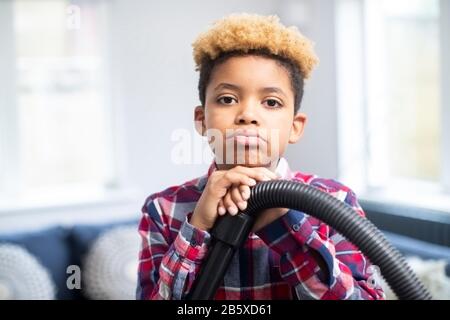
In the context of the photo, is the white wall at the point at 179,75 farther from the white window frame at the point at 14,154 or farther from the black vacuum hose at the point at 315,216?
the white window frame at the point at 14,154

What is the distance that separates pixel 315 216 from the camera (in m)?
0.32

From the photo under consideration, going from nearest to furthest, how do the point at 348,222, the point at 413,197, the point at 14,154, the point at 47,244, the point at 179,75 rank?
the point at 348,222
the point at 179,75
the point at 413,197
the point at 14,154
the point at 47,244

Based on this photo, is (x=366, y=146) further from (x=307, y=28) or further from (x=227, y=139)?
(x=227, y=139)

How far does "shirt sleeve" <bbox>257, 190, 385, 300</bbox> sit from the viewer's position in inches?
13.9

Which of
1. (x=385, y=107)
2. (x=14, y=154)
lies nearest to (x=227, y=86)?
(x=385, y=107)

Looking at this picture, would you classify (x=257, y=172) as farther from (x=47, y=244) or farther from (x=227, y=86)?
(x=47, y=244)

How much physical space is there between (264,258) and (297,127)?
11 cm

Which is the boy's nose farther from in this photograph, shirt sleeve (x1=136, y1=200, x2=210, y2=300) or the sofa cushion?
the sofa cushion

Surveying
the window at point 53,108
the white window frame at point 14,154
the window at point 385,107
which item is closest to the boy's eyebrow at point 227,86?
the window at point 385,107

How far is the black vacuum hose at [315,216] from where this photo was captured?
0.30 metres

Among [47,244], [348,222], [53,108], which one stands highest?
[53,108]

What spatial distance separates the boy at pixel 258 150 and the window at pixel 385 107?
0.74 ft
